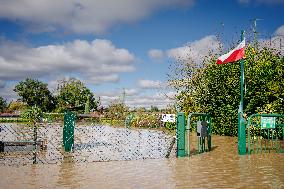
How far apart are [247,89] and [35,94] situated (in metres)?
83.9

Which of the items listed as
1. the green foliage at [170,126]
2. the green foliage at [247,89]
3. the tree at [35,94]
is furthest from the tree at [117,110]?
the tree at [35,94]

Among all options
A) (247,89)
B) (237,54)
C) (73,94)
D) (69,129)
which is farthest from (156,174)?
(73,94)

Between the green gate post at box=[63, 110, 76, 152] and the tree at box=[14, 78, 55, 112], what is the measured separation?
277 ft

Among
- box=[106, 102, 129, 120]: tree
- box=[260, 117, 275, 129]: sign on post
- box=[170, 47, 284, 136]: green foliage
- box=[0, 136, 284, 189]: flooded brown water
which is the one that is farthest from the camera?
box=[106, 102, 129, 120]: tree

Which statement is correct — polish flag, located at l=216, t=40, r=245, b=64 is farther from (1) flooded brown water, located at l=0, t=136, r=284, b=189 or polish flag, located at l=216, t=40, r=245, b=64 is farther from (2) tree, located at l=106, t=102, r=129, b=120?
(2) tree, located at l=106, t=102, r=129, b=120

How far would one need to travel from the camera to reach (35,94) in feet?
316

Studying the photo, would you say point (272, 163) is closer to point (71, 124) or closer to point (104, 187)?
point (104, 187)

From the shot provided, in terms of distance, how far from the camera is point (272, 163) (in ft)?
33.9

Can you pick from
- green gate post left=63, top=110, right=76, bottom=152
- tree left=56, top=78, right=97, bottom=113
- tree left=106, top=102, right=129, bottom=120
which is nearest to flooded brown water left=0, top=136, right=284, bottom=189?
green gate post left=63, top=110, right=76, bottom=152

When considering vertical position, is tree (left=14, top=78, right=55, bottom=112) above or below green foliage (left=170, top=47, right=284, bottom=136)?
above

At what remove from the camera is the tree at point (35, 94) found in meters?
95.5

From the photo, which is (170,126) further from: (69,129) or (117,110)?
(117,110)

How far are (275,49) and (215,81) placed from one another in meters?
4.88

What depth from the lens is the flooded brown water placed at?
733cm
